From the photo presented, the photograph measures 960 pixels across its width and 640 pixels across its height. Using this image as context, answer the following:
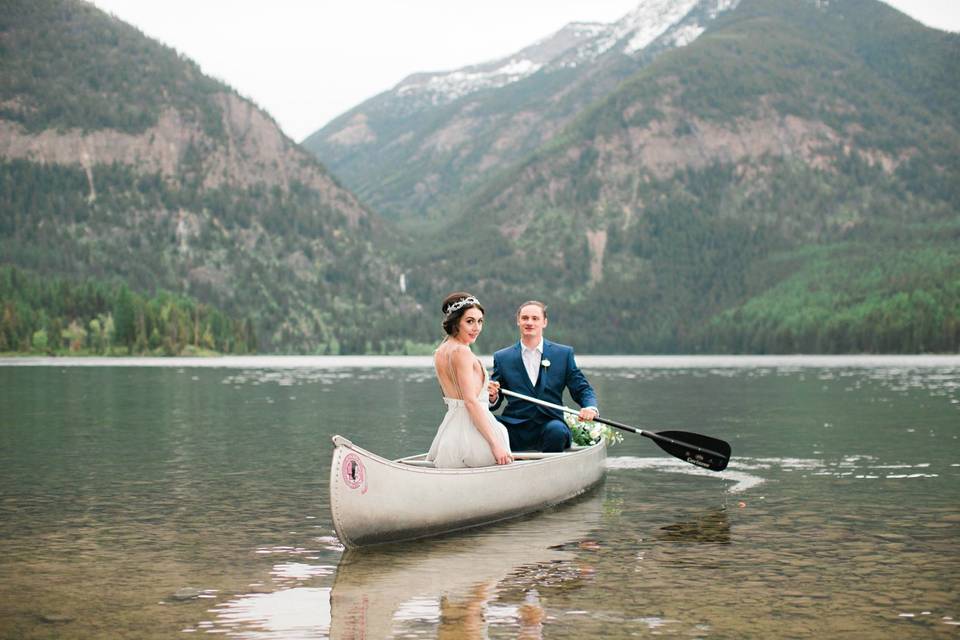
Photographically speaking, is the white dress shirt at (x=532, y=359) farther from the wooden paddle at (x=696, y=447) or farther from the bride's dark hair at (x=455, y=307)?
the bride's dark hair at (x=455, y=307)

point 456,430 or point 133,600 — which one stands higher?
point 456,430

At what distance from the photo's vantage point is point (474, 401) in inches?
850

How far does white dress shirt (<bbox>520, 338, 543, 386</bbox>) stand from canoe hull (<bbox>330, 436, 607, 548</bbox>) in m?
1.95

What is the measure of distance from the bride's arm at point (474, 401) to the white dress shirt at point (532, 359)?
3.38 meters

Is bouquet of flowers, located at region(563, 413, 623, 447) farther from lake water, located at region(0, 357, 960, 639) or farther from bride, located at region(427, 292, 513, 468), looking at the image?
bride, located at region(427, 292, 513, 468)

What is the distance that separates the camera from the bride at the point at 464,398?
21094 millimetres

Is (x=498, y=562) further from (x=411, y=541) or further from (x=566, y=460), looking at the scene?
(x=566, y=460)

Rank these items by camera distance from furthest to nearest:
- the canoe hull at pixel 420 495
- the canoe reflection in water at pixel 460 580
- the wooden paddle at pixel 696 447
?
the wooden paddle at pixel 696 447
the canoe hull at pixel 420 495
the canoe reflection in water at pixel 460 580

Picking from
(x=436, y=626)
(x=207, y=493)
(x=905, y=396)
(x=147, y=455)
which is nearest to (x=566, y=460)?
(x=207, y=493)

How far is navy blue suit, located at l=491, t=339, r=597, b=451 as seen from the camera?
85.2 ft

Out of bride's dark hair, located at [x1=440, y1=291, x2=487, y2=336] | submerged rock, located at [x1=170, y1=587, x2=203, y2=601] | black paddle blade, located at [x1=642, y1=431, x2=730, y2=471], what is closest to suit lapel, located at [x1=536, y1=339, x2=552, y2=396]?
black paddle blade, located at [x1=642, y1=431, x2=730, y2=471]

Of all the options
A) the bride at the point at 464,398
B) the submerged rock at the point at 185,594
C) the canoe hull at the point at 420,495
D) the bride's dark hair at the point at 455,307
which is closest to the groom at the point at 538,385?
the canoe hull at the point at 420,495

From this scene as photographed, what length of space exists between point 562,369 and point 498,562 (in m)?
7.80

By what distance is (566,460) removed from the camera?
25594mm
